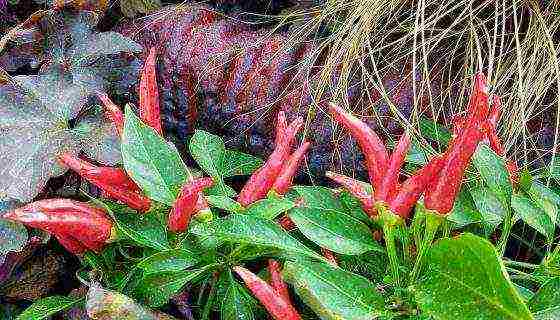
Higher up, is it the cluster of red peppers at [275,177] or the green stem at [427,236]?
the green stem at [427,236]

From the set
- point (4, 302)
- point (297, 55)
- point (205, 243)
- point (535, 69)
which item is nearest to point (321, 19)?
point (297, 55)

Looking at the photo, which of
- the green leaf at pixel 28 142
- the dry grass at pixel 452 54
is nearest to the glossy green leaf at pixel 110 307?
the green leaf at pixel 28 142

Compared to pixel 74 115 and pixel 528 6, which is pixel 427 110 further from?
pixel 74 115

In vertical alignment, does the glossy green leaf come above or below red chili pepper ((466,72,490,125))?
below

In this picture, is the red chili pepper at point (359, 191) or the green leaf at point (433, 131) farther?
the green leaf at point (433, 131)

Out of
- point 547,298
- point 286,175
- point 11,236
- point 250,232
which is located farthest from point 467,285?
point 11,236

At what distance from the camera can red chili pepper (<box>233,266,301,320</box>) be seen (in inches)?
27.8

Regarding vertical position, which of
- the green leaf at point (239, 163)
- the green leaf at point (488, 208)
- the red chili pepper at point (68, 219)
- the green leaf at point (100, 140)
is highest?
the green leaf at point (488, 208)

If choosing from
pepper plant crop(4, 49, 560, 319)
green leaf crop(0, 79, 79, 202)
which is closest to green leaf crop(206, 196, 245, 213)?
pepper plant crop(4, 49, 560, 319)

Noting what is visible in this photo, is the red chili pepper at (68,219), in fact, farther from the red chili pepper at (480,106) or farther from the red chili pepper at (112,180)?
the red chili pepper at (480,106)

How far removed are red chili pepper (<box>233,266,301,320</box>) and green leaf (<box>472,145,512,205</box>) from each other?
253 millimetres

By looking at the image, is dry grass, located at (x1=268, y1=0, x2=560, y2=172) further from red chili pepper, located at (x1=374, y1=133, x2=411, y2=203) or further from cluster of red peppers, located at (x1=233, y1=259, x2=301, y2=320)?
cluster of red peppers, located at (x1=233, y1=259, x2=301, y2=320)

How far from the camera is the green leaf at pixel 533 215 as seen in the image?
0.82 meters

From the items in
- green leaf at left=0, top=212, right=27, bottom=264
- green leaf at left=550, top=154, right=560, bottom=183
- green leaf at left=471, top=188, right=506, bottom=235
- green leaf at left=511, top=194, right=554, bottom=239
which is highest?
green leaf at left=550, top=154, right=560, bottom=183
